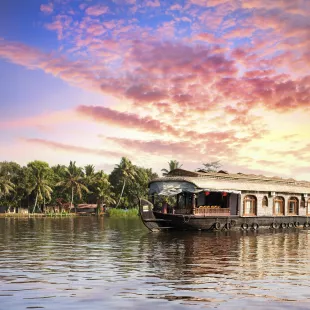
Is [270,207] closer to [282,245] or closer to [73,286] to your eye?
[282,245]

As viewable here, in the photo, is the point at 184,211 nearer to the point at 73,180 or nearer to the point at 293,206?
the point at 293,206

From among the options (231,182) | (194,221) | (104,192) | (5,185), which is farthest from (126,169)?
(194,221)

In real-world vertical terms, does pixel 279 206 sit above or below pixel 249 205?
below

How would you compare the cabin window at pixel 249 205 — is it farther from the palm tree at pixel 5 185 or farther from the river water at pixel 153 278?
the palm tree at pixel 5 185

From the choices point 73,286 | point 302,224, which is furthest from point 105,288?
point 302,224

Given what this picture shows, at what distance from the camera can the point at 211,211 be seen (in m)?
29.3

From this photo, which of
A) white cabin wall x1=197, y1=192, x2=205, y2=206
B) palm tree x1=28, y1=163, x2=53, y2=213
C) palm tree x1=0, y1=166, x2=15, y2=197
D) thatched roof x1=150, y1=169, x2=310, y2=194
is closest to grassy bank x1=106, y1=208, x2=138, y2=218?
palm tree x1=28, y1=163, x2=53, y2=213

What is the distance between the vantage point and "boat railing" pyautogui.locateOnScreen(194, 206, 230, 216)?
28605 millimetres

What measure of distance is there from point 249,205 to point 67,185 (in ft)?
142

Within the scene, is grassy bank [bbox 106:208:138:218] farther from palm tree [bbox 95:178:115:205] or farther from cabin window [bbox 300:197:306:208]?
cabin window [bbox 300:197:306:208]

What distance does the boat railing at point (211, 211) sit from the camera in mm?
28605

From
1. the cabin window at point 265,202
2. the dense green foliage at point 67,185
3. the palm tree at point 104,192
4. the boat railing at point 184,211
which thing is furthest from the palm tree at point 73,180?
the boat railing at point 184,211

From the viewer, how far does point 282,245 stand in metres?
21.1

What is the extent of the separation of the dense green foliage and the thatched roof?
113ft
